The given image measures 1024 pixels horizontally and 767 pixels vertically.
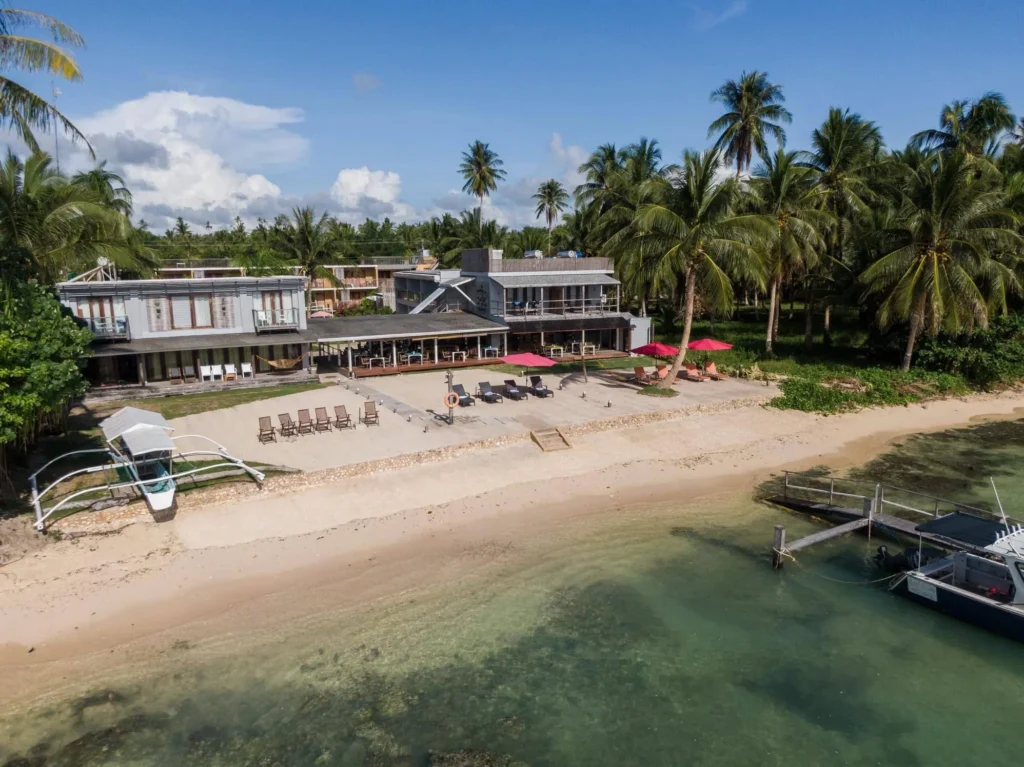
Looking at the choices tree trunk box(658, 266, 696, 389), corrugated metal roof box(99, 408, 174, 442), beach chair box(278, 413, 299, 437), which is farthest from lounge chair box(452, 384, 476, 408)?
corrugated metal roof box(99, 408, 174, 442)

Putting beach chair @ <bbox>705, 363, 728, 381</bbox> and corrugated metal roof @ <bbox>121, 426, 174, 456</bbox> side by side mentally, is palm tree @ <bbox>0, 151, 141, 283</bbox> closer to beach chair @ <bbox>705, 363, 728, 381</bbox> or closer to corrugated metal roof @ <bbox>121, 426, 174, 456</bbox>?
corrugated metal roof @ <bbox>121, 426, 174, 456</bbox>

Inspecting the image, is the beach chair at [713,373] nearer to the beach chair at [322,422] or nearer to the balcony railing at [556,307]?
the balcony railing at [556,307]

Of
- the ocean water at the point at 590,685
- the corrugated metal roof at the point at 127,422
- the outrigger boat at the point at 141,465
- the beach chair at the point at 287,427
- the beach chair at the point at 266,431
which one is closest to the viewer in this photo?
the ocean water at the point at 590,685

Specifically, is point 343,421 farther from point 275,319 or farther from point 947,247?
point 947,247

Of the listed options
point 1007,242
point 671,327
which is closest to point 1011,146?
point 1007,242

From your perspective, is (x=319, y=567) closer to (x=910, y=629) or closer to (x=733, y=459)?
(x=910, y=629)

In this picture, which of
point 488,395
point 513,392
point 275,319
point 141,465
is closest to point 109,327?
point 275,319

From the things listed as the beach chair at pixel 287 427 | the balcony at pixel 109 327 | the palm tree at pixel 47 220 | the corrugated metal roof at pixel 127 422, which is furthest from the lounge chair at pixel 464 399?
the balcony at pixel 109 327
